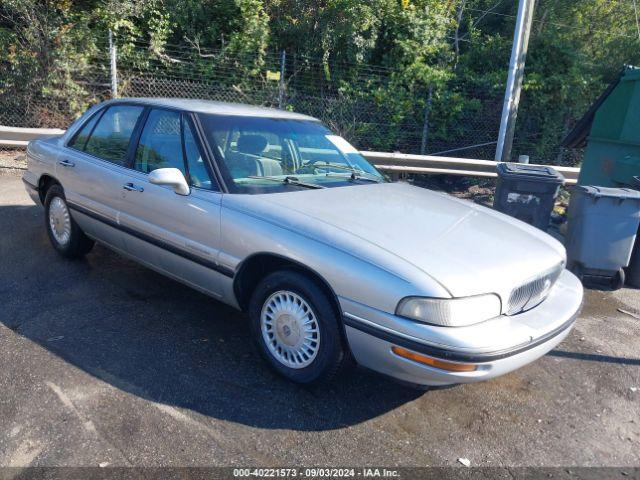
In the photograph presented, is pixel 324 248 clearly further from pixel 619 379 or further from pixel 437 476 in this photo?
pixel 619 379

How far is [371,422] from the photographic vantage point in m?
3.01

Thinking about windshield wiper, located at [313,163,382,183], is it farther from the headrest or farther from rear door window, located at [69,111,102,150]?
rear door window, located at [69,111,102,150]

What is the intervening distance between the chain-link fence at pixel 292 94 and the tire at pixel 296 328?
7.98 meters

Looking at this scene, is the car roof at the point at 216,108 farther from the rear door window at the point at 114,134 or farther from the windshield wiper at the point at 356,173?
the windshield wiper at the point at 356,173

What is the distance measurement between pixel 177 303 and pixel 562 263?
2.89 meters

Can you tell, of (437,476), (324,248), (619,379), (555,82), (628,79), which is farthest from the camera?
(555,82)

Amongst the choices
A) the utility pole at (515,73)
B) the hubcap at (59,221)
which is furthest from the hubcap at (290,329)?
the utility pole at (515,73)

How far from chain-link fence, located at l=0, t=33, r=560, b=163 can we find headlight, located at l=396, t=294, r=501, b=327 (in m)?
8.60

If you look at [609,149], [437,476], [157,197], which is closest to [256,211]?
[157,197]

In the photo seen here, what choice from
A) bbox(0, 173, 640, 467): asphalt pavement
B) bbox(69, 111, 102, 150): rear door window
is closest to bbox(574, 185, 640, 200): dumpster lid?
bbox(0, 173, 640, 467): asphalt pavement

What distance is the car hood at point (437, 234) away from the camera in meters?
2.80

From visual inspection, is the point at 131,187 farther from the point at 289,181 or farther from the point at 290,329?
the point at 290,329

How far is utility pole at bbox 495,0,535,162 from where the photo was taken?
943cm

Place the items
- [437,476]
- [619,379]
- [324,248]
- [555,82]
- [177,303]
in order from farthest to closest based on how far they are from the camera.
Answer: [555,82] < [177,303] < [619,379] < [324,248] < [437,476]
